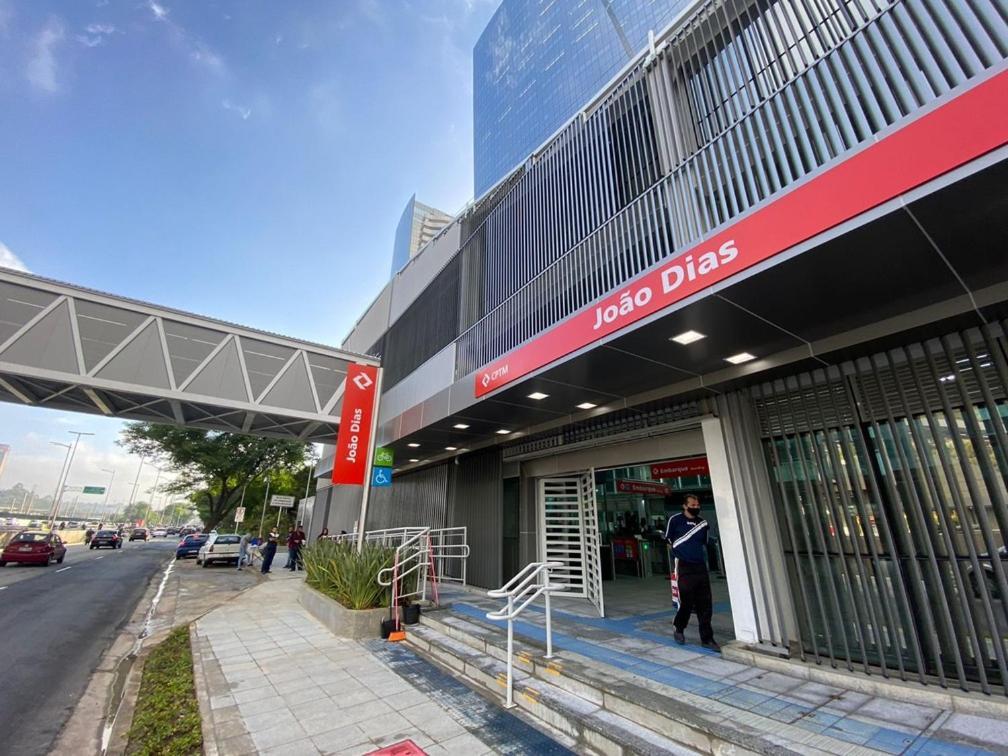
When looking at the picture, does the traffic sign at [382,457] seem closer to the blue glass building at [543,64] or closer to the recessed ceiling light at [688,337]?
the blue glass building at [543,64]

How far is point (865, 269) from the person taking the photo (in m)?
3.21

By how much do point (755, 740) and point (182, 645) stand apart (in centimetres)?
748

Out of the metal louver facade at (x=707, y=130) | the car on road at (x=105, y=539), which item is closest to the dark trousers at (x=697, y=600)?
the metal louver facade at (x=707, y=130)

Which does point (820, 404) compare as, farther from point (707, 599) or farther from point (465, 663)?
point (465, 663)

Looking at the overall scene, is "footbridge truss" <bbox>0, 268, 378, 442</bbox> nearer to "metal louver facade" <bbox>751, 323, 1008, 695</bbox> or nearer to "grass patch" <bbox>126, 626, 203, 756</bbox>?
"grass patch" <bbox>126, 626, 203, 756</bbox>

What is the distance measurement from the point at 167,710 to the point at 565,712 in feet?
12.5

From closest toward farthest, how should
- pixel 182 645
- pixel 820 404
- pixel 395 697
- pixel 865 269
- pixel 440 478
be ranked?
pixel 865 269
pixel 395 697
pixel 820 404
pixel 182 645
pixel 440 478

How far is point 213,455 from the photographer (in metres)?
30.5

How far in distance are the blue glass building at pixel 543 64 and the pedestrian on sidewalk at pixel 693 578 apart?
900 cm

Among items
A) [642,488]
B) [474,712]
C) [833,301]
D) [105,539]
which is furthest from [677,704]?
[105,539]

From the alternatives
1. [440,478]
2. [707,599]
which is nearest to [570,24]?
[440,478]

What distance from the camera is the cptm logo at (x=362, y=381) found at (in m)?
10.9

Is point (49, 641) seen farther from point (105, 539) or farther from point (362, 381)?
point (105, 539)

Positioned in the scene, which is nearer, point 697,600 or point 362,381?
point 697,600
